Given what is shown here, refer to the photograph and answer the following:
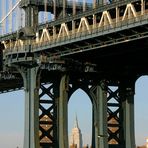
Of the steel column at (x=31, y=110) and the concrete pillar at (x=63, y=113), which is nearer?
the steel column at (x=31, y=110)

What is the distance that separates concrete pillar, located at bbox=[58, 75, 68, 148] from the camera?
261 feet

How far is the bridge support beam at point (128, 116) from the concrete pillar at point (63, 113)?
724cm

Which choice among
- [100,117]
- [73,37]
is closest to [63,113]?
[100,117]

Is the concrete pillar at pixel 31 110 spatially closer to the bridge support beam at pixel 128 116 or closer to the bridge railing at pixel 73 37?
the bridge railing at pixel 73 37

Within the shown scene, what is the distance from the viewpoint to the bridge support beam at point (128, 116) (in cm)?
8338

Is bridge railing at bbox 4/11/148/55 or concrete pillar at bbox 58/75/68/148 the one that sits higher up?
bridge railing at bbox 4/11/148/55

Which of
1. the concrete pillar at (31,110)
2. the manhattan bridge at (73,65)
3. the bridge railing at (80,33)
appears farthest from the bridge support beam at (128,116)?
the concrete pillar at (31,110)

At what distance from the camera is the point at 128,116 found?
276 ft

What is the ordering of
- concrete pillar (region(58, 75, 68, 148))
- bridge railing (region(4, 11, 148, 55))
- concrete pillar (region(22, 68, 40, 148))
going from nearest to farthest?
bridge railing (region(4, 11, 148, 55)) → concrete pillar (region(22, 68, 40, 148)) → concrete pillar (region(58, 75, 68, 148))

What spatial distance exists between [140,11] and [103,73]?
1607 centimetres

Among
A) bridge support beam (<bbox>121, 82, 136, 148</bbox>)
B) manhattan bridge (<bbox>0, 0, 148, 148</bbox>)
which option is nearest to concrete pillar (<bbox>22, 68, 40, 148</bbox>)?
manhattan bridge (<bbox>0, 0, 148, 148</bbox>)

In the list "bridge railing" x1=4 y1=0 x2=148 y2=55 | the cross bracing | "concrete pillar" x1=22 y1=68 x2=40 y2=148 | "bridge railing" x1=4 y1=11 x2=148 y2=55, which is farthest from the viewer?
"concrete pillar" x1=22 y1=68 x2=40 y2=148

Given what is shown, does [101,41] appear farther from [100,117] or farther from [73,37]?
[100,117]

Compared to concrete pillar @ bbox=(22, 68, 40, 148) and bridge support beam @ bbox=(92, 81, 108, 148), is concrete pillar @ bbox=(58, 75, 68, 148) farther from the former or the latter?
bridge support beam @ bbox=(92, 81, 108, 148)
